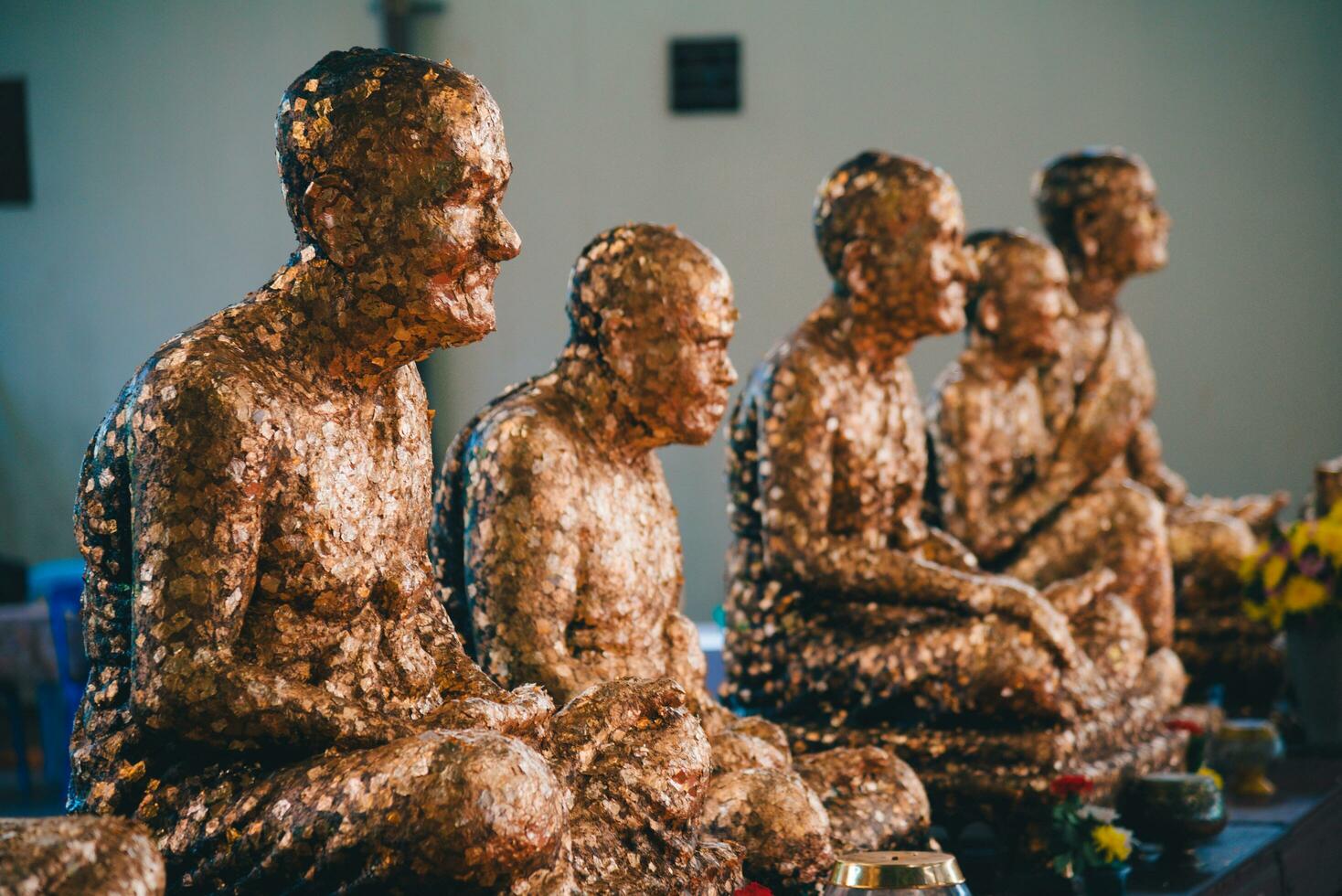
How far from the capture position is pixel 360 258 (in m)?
2.67

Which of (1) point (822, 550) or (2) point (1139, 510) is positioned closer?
(1) point (822, 550)

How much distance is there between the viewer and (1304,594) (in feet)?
17.2

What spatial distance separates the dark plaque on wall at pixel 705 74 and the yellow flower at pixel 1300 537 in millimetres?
3708

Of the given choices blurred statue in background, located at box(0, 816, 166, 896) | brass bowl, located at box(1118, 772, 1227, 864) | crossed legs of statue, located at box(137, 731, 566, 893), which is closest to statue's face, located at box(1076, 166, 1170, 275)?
brass bowl, located at box(1118, 772, 1227, 864)

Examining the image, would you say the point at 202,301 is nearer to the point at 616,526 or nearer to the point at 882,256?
the point at 882,256

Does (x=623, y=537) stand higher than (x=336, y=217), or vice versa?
(x=336, y=217)

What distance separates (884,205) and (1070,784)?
4.57ft

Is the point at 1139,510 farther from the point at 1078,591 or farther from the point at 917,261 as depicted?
the point at 917,261

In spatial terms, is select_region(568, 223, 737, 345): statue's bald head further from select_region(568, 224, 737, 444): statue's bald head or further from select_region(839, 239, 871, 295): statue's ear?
select_region(839, 239, 871, 295): statue's ear

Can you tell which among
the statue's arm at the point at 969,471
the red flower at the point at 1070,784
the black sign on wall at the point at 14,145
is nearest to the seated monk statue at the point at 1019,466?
the statue's arm at the point at 969,471

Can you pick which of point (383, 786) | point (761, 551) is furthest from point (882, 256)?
point (383, 786)

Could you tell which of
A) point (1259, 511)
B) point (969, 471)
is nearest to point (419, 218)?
point (969, 471)

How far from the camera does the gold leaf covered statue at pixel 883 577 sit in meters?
4.03

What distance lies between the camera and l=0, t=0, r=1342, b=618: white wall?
811cm
